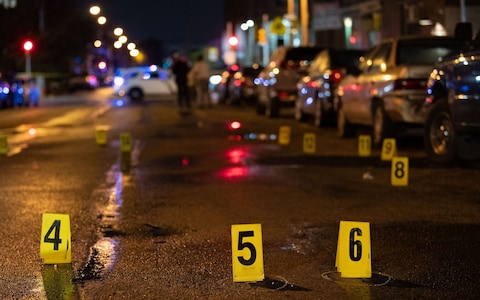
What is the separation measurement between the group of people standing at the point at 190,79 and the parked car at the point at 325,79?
8525mm

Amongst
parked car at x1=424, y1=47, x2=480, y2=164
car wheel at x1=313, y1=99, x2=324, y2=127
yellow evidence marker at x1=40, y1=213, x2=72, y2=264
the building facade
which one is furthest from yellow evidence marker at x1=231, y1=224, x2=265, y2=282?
car wheel at x1=313, y1=99, x2=324, y2=127

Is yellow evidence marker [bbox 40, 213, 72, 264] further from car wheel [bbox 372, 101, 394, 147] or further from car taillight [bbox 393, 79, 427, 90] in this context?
car wheel [bbox 372, 101, 394, 147]

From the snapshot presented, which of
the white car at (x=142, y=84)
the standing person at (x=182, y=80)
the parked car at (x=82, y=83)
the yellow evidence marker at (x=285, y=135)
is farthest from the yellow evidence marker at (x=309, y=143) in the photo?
the parked car at (x=82, y=83)

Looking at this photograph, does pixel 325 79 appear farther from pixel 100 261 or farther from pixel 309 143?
pixel 100 261

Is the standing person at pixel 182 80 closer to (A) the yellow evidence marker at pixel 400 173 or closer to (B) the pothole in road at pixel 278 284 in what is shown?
(A) the yellow evidence marker at pixel 400 173

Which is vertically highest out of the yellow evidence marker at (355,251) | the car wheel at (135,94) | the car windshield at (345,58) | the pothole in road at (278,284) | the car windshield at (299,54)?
the car windshield at (299,54)

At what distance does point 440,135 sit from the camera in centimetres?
1096

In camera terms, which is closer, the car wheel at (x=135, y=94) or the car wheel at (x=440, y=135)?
the car wheel at (x=440, y=135)

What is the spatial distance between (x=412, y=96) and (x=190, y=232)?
19.3ft

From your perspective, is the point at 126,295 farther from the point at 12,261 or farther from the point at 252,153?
the point at 252,153

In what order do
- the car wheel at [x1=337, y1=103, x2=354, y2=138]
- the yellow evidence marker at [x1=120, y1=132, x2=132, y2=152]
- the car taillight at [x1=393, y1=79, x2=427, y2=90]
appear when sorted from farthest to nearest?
1. the car wheel at [x1=337, y1=103, x2=354, y2=138]
2. the yellow evidence marker at [x1=120, y1=132, x2=132, y2=152]
3. the car taillight at [x1=393, y1=79, x2=427, y2=90]

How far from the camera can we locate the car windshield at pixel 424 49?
1262 centimetres

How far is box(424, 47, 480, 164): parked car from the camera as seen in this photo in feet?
31.6

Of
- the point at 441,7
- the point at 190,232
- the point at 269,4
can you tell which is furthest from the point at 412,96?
the point at 269,4
